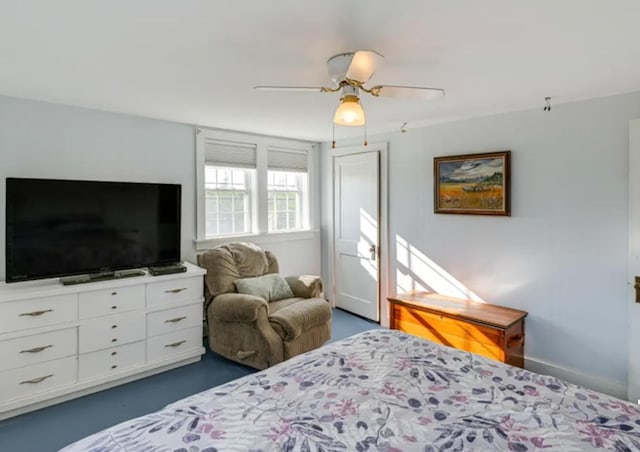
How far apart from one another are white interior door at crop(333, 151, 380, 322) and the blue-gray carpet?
1876mm

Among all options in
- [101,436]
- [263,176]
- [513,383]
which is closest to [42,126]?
[263,176]

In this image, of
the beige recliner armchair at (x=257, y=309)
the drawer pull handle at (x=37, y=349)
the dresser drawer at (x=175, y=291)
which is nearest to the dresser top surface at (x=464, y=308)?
the beige recliner armchair at (x=257, y=309)

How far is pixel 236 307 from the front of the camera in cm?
323

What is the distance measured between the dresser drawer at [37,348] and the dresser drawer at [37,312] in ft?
0.28

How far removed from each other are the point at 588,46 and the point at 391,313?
2668 mm

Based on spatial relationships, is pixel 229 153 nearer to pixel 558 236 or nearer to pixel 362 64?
pixel 362 64

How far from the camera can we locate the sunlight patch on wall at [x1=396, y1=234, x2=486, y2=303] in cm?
379

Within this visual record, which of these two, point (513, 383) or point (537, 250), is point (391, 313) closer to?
point (537, 250)

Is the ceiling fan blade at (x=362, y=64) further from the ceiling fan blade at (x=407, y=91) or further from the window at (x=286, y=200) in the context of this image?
the window at (x=286, y=200)

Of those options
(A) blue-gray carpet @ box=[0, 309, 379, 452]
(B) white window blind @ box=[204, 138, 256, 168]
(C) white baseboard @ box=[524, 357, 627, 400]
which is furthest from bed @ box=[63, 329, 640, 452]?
(B) white window blind @ box=[204, 138, 256, 168]

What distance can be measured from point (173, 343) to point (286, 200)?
2.37m

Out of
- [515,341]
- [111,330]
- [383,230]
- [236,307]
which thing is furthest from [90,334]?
[515,341]

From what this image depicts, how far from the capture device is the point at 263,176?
4.58 m

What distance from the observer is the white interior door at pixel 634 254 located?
2.65 m
